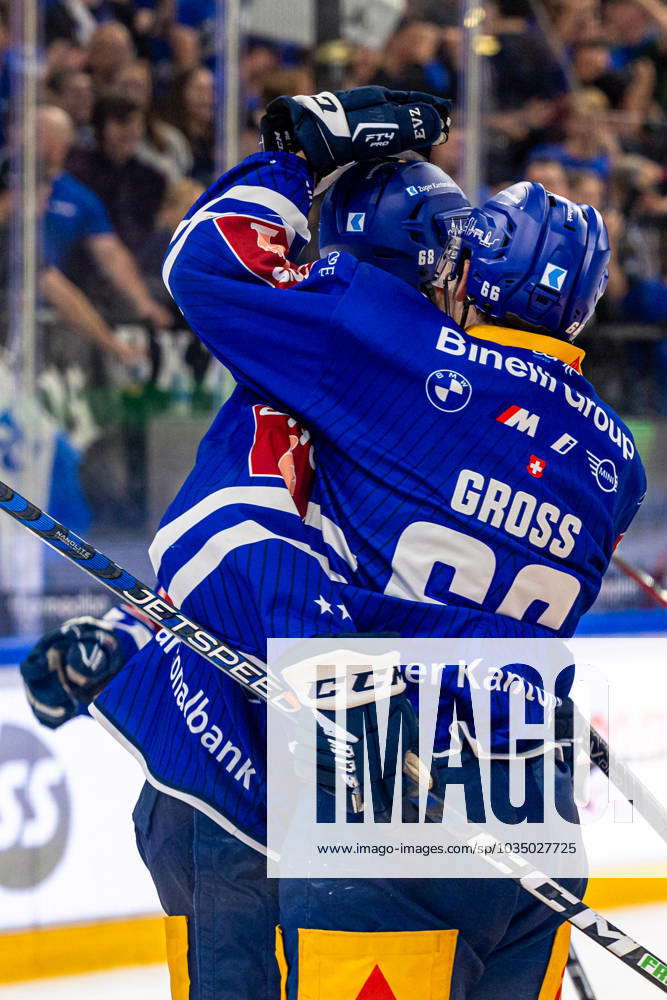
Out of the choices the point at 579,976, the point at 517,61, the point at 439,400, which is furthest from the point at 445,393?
the point at 517,61

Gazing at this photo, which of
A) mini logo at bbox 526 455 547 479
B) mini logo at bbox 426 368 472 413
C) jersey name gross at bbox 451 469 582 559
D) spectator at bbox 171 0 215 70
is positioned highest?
spectator at bbox 171 0 215 70

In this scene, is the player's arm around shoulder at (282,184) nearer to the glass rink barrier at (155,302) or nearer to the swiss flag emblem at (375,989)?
the swiss flag emblem at (375,989)

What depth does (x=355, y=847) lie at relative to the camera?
4.20 ft

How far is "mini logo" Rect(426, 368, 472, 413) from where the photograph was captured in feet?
4.35

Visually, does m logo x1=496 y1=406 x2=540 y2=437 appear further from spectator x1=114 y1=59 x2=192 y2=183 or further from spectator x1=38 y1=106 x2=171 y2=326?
spectator x1=114 y1=59 x2=192 y2=183

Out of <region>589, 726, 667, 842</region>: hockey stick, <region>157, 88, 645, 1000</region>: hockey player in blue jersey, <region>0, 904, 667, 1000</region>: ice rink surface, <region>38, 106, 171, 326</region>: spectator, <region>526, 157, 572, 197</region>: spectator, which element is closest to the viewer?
<region>157, 88, 645, 1000</region>: hockey player in blue jersey

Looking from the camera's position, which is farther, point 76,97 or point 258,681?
point 76,97

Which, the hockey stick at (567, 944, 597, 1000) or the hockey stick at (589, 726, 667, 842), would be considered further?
the hockey stick at (567, 944, 597, 1000)

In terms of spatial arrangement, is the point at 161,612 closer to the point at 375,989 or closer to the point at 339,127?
the point at 375,989

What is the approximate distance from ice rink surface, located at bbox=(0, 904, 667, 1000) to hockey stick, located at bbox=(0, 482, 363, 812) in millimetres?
1654

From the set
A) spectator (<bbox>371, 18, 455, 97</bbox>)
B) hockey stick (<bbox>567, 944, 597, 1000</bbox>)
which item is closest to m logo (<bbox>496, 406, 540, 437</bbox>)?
hockey stick (<bbox>567, 944, 597, 1000</bbox>)

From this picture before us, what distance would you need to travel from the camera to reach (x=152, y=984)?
2861 millimetres

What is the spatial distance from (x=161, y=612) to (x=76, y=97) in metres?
3.07

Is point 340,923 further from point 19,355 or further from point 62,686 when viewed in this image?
point 19,355
